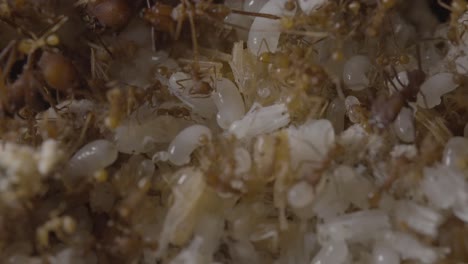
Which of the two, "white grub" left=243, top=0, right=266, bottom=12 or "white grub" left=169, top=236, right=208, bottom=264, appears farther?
"white grub" left=243, top=0, right=266, bottom=12

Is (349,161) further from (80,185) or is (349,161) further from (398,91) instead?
(80,185)

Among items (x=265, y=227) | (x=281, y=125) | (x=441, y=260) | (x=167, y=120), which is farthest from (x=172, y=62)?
(x=441, y=260)

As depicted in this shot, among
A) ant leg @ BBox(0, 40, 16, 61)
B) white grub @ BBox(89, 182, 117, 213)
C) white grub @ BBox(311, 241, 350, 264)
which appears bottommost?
white grub @ BBox(311, 241, 350, 264)

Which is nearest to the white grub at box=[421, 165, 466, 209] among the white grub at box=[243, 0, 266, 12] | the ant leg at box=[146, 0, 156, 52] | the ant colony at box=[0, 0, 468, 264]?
the ant colony at box=[0, 0, 468, 264]

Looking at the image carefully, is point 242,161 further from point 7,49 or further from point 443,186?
point 7,49

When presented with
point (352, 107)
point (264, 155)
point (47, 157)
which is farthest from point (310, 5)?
point (47, 157)

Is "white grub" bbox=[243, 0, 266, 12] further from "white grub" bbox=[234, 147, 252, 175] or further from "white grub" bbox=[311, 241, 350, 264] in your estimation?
"white grub" bbox=[311, 241, 350, 264]

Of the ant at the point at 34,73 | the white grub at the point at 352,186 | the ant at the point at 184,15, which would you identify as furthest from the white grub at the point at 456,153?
the ant at the point at 34,73
